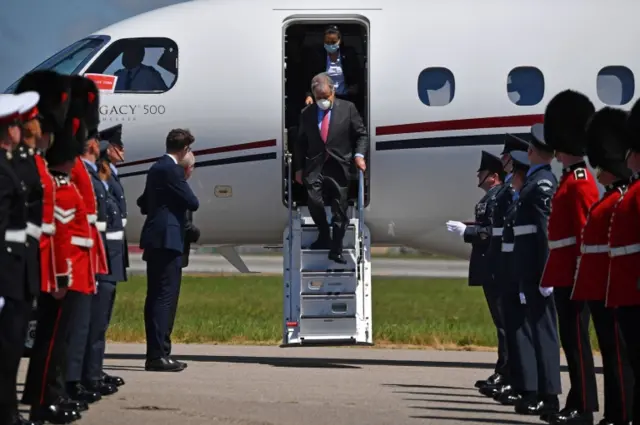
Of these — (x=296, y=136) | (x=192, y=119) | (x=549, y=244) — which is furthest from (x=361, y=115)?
(x=549, y=244)

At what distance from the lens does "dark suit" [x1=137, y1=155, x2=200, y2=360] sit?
40.4 ft

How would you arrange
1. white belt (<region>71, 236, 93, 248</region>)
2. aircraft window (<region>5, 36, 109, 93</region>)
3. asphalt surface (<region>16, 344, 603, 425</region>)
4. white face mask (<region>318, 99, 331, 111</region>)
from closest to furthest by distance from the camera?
white belt (<region>71, 236, 93, 248</region>), asphalt surface (<region>16, 344, 603, 425</region>), white face mask (<region>318, 99, 331, 111</region>), aircraft window (<region>5, 36, 109, 93</region>)

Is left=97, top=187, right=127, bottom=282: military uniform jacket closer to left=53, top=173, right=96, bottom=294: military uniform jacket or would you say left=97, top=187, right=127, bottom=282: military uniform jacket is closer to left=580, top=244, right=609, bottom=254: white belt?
left=53, top=173, right=96, bottom=294: military uniform jacket

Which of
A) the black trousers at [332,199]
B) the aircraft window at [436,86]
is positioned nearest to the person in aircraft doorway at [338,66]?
the aircraft window at [436,86]

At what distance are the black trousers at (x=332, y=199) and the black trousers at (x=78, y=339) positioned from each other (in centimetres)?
408

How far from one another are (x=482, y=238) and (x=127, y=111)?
434 centimetres

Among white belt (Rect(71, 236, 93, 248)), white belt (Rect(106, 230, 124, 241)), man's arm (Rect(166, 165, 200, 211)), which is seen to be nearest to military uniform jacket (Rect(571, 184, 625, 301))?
white belt (Rect(71, 236, 93, 248))

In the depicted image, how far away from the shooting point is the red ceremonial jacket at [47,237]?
8188 millimetres

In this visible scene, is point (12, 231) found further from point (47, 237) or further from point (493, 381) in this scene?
point (493, 381)

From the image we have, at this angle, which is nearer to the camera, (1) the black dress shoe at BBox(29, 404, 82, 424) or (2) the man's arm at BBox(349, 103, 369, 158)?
(1) the black dress shoe at BBox(29, 404, 82, 424)

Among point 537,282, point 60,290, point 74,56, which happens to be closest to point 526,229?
point 537,282

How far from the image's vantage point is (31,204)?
7.86 m

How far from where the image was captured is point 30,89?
9281 millimetres

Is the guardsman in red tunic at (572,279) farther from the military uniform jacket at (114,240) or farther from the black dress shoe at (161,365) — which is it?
the black dress shoe at (161,365)
